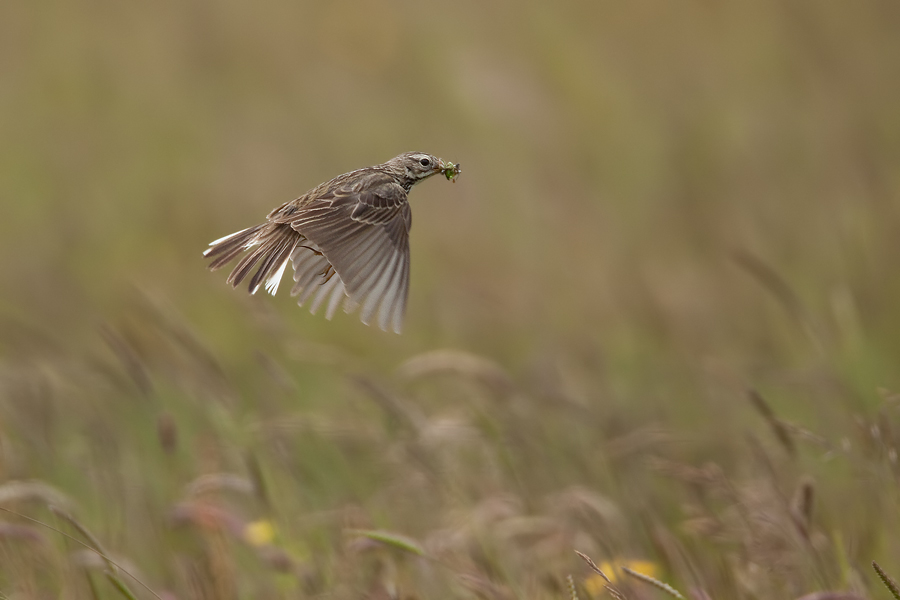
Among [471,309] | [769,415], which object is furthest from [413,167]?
[471,309]

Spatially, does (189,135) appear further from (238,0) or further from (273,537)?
(273,537)

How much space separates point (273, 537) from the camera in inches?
105

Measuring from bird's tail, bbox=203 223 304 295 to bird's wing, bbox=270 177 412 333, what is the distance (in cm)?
4

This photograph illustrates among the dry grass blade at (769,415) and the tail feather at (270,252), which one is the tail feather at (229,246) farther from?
the dry grass blade at (769,415)

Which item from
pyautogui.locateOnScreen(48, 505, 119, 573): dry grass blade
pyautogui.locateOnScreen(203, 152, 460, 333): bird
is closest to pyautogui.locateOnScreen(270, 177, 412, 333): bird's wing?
pyautogui.locateOnScreen(203, 152, 460, 333): bird

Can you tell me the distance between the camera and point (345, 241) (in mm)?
2174

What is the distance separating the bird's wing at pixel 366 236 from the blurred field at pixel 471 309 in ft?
1.44

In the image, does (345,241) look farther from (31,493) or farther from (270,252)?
(31,493)

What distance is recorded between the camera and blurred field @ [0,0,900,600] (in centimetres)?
256

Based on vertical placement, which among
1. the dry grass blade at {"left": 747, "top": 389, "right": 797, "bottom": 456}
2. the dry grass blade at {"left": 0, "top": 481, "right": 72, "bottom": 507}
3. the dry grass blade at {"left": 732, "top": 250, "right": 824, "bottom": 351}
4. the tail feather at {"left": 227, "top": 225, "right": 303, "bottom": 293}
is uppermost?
the tail feather at {"left": 227, "top": 225, "right": 303, "bottom": 293}

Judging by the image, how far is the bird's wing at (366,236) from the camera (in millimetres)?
2045

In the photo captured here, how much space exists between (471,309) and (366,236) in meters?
3.57

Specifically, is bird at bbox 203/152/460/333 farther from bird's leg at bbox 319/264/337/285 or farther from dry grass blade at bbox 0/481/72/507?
dry grass blade at bbox 0/481/72/507

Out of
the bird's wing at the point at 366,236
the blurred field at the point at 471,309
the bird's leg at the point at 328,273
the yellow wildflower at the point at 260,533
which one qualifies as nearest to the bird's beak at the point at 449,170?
the bird's wing at the point at 366,236
